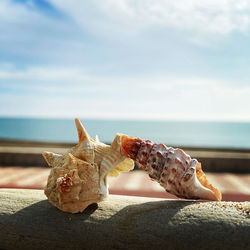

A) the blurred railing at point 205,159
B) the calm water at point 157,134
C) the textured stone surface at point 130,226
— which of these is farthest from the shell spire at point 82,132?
the calm water at point 157,134

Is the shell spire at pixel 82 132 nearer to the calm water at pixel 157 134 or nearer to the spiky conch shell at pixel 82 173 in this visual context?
the spiky conch shell at pixel 82 173

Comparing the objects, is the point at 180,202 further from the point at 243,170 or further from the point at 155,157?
the point at 243,170

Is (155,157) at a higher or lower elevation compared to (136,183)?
higher

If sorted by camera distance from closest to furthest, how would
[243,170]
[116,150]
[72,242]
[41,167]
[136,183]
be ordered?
[72,242]
[116,150]
[136,183]
[243,170]
[41,167]

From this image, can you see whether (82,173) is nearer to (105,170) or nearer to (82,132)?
(105,170)

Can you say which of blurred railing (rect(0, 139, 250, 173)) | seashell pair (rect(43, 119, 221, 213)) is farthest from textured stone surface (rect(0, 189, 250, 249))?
blurred railing (rect(0, 139, 250, 173))

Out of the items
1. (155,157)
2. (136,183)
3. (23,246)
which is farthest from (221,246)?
(136,183)
